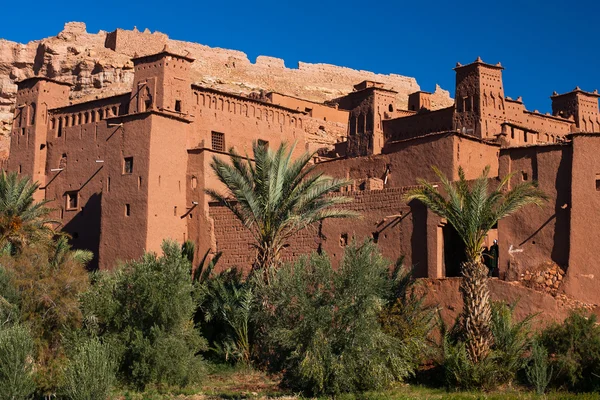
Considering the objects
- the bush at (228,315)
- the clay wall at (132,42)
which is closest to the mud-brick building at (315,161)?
the bush at (228,315)

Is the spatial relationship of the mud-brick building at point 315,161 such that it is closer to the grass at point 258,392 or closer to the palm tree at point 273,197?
the palm tree at point 273,197

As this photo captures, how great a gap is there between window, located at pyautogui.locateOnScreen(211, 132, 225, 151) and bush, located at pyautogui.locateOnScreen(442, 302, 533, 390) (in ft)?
49.9

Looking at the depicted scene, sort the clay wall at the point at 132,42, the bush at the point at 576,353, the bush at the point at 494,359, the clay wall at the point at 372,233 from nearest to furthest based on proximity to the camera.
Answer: the bush at the point at 494,359, the bush at the point at 576,353, the clay wall at the point at 372,233, the clay wall at the point at 132,42

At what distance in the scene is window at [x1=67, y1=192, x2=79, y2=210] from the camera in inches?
1257

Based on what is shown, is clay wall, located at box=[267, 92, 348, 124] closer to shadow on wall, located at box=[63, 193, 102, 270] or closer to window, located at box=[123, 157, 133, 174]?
window, located at box=[123, 157, 133, 174]

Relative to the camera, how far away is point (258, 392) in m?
18.9

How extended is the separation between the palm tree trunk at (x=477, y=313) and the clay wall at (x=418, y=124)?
14622 millimetres

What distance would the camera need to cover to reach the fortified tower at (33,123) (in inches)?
1326

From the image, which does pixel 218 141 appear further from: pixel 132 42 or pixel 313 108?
pixel 132 42

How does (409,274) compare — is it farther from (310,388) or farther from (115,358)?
(115,358)

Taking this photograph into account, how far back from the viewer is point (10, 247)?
24.4 metres

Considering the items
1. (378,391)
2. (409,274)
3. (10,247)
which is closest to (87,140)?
(10,247)

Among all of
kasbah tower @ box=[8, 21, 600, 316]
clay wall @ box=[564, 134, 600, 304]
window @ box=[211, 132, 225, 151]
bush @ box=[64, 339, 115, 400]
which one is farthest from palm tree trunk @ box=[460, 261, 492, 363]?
window @ box=[211, 132, 225, 151]

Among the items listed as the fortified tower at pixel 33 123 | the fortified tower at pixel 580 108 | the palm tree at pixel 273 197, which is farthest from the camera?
the fortified tower at pixel 580 108
